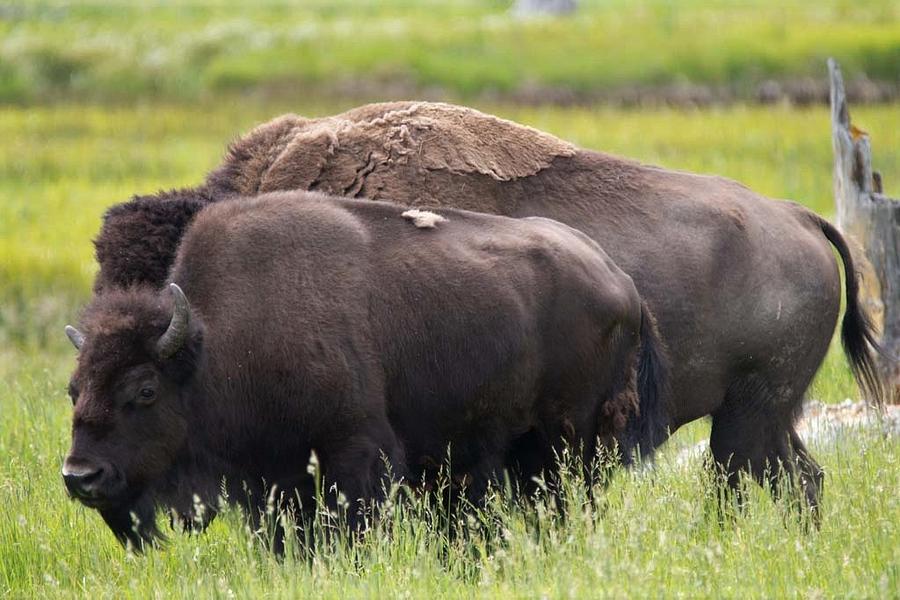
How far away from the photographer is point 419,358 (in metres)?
6.16

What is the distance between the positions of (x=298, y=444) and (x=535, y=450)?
4.03 ft

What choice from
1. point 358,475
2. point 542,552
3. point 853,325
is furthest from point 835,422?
point 358,475

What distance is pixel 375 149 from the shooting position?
278 inches

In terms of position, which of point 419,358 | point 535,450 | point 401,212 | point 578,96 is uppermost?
point 401,212

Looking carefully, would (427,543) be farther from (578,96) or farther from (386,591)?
(578,96)

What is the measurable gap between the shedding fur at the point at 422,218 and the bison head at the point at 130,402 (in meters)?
1.20

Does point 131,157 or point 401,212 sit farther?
point 131,157

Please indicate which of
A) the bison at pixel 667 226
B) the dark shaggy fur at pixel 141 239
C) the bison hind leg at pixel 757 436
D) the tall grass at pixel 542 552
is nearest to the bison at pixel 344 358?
the dark shaggy fur at pixel 141 239

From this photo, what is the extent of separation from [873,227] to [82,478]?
5.95 meters

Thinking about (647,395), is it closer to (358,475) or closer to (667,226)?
(667,226)

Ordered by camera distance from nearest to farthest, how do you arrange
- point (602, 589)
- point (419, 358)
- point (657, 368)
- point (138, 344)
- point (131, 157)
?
point (602, 589)
point (138, 344)
point (419, 358)
point (657, 368)
point (131, 157)

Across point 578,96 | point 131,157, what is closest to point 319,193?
point 131,157

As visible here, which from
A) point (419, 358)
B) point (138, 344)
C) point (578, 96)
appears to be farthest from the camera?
point (578, 96)

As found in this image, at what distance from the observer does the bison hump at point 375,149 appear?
7.02 metres
